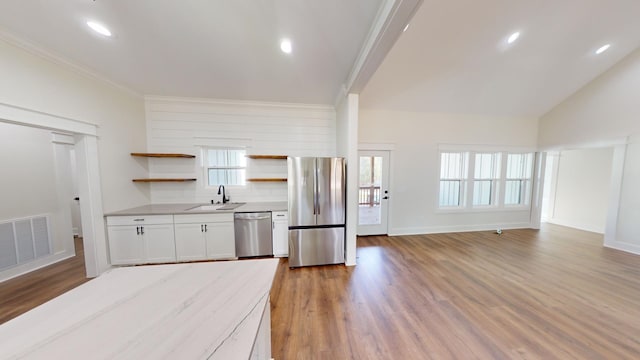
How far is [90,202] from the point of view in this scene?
107 inches

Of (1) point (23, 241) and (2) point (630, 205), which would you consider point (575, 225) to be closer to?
(2) point (630, 205)

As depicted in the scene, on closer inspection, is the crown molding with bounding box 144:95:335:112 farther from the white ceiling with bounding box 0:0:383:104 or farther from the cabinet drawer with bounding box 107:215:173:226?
the cabinet drawer with bounding box 107:215:173:226

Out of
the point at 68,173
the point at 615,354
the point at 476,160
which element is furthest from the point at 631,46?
the point at 68,173

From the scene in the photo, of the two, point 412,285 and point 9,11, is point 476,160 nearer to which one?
point 412,285

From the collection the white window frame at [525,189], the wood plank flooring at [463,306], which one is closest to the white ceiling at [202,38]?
the wood plank flooring at [463,306]

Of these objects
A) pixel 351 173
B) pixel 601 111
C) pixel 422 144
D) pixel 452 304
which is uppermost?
pixel 601 111

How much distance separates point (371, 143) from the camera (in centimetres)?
427

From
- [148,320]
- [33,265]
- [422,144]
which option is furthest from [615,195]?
[33,265]

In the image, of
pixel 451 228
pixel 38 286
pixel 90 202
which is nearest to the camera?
pixel 38 286

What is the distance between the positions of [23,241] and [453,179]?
25.7 feet

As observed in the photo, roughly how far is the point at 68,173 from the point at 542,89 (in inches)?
371

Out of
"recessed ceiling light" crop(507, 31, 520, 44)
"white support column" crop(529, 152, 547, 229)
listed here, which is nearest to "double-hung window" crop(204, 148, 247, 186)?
"recessed ceiling light" crop(507, 31, 520, 44)

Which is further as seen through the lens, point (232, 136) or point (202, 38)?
point (232, 136)

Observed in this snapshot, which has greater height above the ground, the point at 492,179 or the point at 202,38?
the point at 202,38
